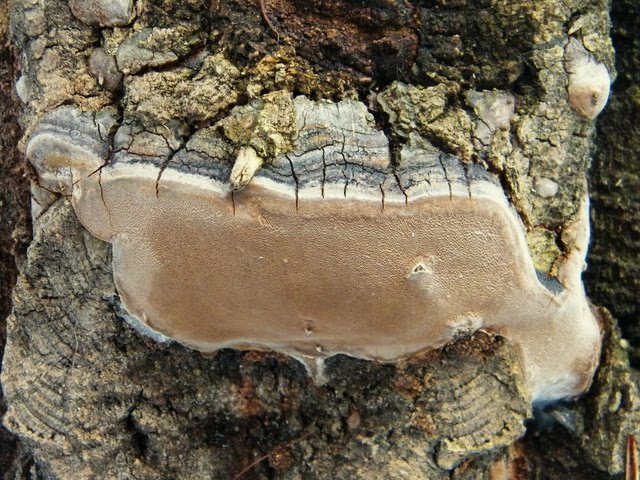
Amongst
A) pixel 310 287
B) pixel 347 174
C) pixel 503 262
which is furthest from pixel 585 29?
pixel 310 287

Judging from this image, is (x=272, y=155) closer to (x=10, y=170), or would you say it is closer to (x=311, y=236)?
(x=311, y=236)

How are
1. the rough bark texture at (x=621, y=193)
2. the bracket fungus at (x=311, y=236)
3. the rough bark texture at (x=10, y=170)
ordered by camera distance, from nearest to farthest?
the bracket fungus at (x=311, y=236) < the rough bark texture at (x=10, y=170) < the rough bark texture at (x=621, y=193)

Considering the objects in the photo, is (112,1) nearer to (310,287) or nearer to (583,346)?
(310,287)

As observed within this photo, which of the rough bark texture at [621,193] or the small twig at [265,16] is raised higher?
the small twig at [265,16]

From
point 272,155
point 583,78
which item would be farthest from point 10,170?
point 583,78

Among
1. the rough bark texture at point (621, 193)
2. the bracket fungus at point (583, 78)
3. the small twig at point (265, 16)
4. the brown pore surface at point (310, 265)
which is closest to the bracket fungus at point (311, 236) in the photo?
the brown pore surface at point (310, 265)

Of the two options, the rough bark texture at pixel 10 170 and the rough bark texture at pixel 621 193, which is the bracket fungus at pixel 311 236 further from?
the rough bark texture at pixel 621 193

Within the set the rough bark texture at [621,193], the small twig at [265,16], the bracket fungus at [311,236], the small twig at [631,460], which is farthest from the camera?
the rough bark texture at [621,193]

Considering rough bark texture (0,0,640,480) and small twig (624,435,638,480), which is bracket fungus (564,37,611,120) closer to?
rough bark texture (0,0,640,480)

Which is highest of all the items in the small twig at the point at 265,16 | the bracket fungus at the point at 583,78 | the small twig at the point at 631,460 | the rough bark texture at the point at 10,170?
the small twig at the point at 265,16
